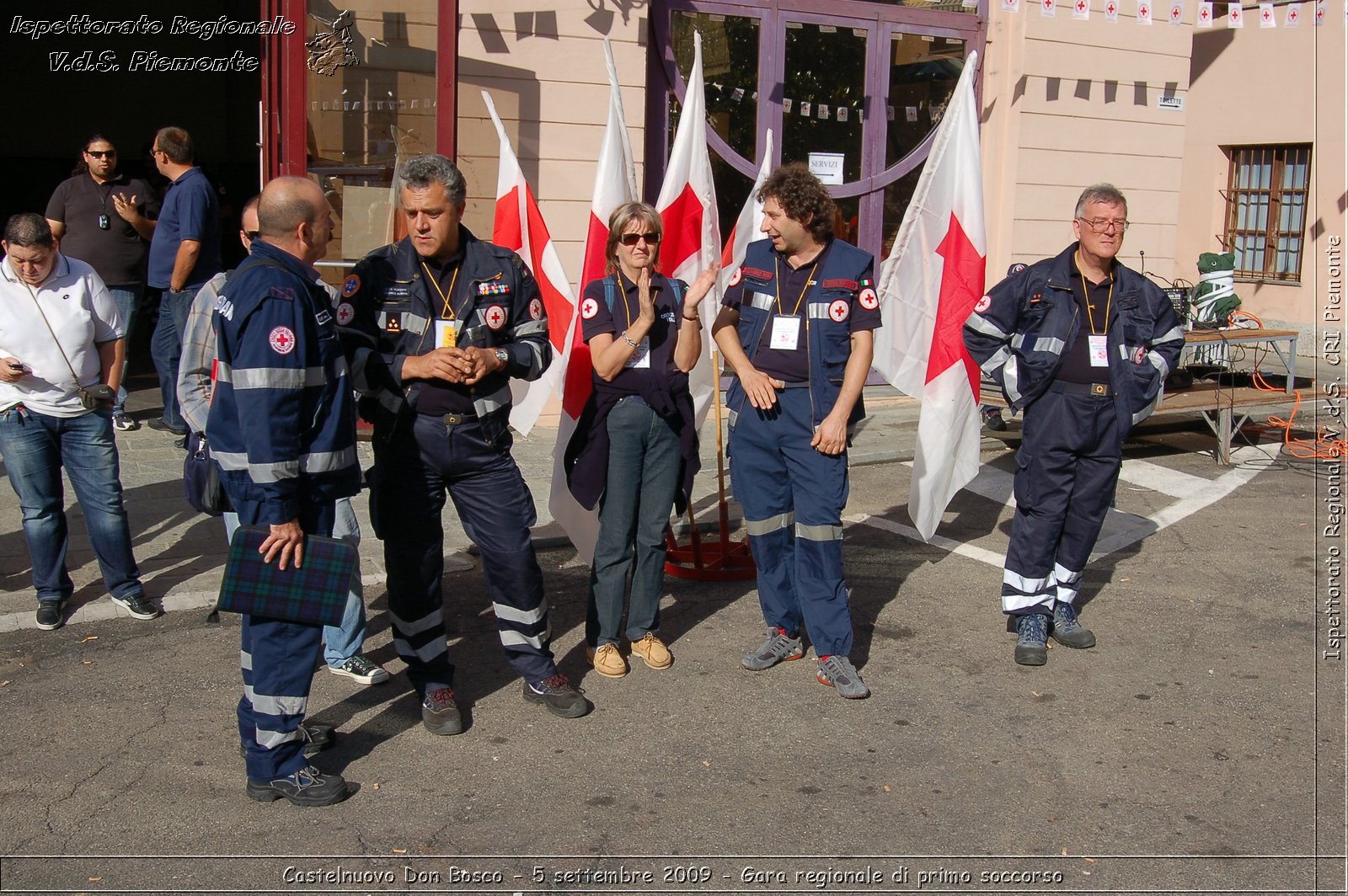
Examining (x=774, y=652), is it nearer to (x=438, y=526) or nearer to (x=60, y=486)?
(x=438, y=526)

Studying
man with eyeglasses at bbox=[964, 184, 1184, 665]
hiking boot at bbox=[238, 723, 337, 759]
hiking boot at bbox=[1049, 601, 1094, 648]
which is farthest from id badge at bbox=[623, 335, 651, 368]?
hiking boot at bbox=[1049, 601, 1094, 648]

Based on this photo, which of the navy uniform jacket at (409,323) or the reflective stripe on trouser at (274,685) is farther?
the navy uniform jacket at (409,323)

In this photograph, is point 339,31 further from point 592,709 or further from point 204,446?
point 592,709

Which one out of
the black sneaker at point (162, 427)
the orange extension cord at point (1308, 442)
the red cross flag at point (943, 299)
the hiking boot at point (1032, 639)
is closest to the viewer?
the hiking boot at point (1032, 639)

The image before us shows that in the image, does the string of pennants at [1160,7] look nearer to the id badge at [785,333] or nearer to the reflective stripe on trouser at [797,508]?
the id badge at [785,333]

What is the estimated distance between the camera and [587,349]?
17.7 feet

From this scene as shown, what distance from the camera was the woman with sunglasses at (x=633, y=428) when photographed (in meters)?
4.81

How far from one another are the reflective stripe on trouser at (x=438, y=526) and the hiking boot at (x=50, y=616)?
1879 mm

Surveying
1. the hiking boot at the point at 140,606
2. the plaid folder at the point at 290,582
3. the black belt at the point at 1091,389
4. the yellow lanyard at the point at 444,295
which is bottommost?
the hiking boot at the point at 140,606

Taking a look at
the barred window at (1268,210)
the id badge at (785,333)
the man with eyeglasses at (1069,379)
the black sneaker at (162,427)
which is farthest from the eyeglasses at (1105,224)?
the barred window at (1268,210)

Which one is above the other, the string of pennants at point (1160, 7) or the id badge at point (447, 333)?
the string of pennants at point (1160, 7)

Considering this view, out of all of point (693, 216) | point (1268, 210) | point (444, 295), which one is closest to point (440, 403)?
point (444, 295)

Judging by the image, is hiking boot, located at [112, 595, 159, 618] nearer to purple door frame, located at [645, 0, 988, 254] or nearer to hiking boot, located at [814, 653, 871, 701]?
hiking boot, located at [814, 653, 871, 701]

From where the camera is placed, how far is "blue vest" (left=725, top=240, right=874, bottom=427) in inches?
189
